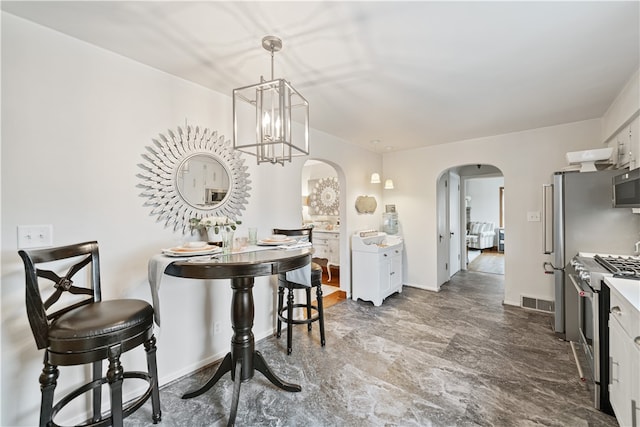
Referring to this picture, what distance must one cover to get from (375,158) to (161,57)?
11.8 feet

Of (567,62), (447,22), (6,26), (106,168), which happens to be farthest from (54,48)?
(567,62)

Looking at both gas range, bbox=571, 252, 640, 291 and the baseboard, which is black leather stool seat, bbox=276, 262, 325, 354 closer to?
gas range, bbox=571, 252, 640, 291

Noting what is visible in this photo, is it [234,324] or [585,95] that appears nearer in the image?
[234,324]

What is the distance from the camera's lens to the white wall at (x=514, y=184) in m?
3.49

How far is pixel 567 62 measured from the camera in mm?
2002

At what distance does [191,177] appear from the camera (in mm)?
2236

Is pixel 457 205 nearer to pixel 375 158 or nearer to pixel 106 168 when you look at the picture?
pixel 375 158

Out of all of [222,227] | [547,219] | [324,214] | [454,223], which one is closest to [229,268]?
[222,227]

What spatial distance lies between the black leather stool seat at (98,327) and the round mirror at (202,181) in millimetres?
978

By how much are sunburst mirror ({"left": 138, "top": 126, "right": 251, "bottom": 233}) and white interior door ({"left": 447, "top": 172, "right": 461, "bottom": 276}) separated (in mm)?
4033

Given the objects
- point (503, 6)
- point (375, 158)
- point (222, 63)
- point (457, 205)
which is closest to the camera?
point (503, 6)

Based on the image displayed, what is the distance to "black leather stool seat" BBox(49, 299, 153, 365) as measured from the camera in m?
1.24

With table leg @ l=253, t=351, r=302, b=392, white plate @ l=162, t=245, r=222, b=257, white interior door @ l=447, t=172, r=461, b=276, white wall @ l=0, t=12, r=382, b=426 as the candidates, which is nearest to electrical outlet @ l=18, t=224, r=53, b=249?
white wall @ l=0, t=12, r=382, b=426

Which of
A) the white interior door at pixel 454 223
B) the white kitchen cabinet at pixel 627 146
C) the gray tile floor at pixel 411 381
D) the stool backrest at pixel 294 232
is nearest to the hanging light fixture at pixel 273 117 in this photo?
the stool backrest at pixel 294 232
